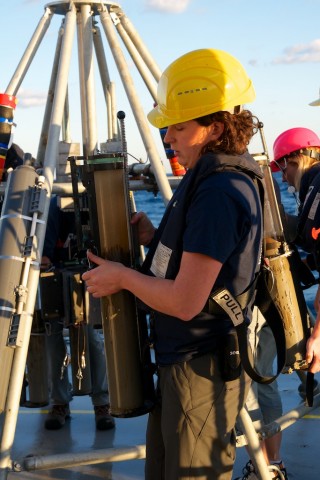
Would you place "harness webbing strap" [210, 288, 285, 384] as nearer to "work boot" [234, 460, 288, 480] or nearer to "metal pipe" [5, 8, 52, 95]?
"work boot" [234, 460, 288, 480]

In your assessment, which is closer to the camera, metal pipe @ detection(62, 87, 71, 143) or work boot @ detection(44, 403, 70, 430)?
metal pipe @ detection(62, 87, 71, 143)

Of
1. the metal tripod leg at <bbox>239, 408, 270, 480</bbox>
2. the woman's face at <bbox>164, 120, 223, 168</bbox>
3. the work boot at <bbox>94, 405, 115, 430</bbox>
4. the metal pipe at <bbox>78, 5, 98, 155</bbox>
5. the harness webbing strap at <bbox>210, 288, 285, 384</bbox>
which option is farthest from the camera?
the work boot at <bbox>94, 405, 115, 430</bbox>

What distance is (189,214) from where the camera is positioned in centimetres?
302

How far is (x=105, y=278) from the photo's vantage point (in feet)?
10.8

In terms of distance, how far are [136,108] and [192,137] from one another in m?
1.90

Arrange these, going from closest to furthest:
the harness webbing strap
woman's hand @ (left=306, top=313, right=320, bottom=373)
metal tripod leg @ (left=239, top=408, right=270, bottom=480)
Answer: the harness webbing strap < woman's hand @ (left=306, top=313, right=320, bottom=373) < metal tripod leg @ (left=239, top=408, right=270, bottom=480)

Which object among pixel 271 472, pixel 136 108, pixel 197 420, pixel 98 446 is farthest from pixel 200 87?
pixel 98 446

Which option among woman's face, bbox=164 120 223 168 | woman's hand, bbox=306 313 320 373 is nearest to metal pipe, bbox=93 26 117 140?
woman's hand, bbox=306 313 320 373

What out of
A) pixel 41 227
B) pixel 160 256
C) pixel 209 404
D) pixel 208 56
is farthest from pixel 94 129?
pixel 209 404

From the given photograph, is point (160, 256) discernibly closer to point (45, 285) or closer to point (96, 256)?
point (96, 256)

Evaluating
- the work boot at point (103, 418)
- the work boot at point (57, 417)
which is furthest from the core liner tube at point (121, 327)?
the work boot at point (57, 417)

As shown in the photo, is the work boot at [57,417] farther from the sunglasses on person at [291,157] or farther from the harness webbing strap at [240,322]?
the harness webbing strap at [240,322]

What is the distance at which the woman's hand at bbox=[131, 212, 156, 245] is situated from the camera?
12.5ft

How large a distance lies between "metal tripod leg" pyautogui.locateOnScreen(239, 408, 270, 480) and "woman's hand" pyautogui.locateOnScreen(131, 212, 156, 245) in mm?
1125
